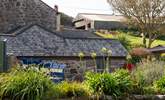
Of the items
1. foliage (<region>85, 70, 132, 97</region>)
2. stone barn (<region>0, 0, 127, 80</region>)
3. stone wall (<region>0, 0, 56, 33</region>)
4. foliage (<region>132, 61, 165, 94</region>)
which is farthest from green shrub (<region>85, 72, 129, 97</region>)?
stone wall (<region>0, 0, 56, 33</region>)

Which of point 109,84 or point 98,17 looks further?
point 98,17

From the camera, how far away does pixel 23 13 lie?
1689 inches

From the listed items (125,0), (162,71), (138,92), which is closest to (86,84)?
(138,92)

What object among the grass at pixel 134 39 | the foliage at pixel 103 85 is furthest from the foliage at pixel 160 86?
the grass at pixel 134 39

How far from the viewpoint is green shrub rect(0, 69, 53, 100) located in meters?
10.6

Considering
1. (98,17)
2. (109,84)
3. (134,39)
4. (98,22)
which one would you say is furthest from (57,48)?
(98,17)

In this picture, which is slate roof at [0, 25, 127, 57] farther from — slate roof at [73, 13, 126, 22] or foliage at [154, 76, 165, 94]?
slate roof at [73, 13, 126, 22]

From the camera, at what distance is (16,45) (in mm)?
29344

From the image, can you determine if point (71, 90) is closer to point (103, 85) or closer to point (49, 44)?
point (103, 85)

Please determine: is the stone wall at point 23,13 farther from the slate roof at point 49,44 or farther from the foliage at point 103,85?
the foliage at point 103,85

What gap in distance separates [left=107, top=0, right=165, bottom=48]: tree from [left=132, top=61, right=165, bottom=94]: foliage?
43.1m

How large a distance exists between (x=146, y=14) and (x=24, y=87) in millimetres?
49409

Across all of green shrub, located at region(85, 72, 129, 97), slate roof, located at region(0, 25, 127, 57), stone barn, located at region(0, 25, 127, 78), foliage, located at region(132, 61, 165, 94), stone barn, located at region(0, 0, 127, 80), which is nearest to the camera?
green shrub, located at region(85, 72, 129, 97)

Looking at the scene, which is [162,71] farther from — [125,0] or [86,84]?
[125,0]
